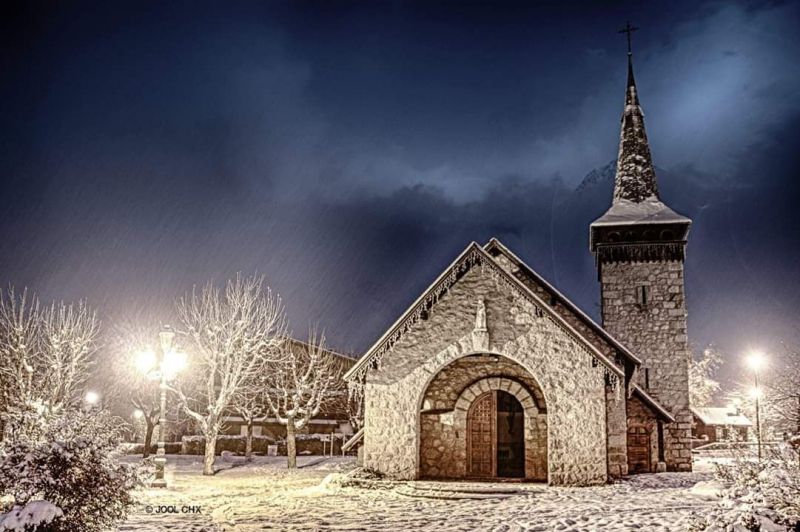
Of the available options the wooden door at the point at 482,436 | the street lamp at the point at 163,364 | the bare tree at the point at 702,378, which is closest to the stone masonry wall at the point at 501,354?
the wooden door at the point at 482,436

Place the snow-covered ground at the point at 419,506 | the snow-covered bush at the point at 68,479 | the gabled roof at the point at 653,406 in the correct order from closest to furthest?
the snow-covered bush at the point at 68,479 → the snow-covered ground at the point at 419,506 → the gabled roof at the point at 653,406

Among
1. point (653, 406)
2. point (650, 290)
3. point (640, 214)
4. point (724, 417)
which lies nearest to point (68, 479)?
point (653, 406)

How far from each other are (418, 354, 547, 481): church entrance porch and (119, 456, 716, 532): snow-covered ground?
1.50 meters

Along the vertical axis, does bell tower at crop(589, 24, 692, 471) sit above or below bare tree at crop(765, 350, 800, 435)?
above

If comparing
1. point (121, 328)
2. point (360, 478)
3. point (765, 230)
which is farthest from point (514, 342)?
point (765, 230)

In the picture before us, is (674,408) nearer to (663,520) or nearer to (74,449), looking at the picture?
(663,520)

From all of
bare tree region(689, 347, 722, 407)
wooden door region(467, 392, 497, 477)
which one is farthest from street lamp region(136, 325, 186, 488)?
bare tree region(689, 347, 722, 407)

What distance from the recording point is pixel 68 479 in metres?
9.42

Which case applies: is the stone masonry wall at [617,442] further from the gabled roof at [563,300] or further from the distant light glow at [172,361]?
the distant light glow at [172,361]

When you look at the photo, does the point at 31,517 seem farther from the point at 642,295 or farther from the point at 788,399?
the point at 788,399

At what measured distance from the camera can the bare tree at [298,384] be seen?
27.9 metres

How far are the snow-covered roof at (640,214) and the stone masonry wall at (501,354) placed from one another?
9.52 m

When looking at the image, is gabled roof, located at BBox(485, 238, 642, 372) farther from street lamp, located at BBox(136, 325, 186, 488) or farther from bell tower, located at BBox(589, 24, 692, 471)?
street lamp, located at BBox(136, 325, 186, 488)

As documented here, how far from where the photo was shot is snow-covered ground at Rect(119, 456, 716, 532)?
1211cm
